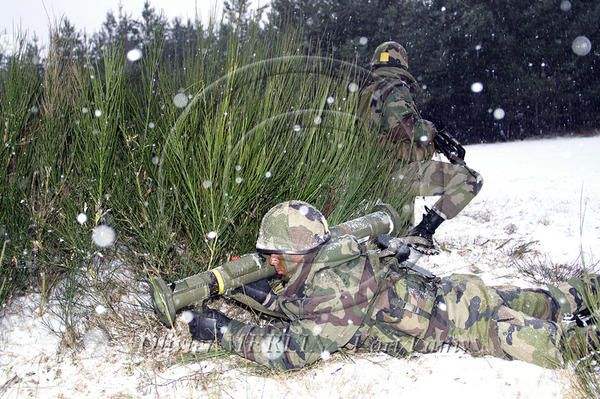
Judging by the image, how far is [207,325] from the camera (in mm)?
2904

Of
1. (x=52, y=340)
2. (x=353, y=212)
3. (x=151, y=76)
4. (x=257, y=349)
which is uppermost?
(x=151, y=76)

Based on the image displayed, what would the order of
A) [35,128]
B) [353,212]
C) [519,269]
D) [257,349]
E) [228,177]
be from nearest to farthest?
[257,349] → [228,177] → [35,128] → [353,212] → [519,269]

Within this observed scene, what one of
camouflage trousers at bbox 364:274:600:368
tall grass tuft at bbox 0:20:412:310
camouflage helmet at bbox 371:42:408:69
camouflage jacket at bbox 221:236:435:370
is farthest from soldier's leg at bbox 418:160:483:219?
camouflage jacket at bbox 221:236:435:370

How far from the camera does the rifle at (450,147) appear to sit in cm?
532

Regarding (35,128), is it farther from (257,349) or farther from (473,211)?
(473,211)

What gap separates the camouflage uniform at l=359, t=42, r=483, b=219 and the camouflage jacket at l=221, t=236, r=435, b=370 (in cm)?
211

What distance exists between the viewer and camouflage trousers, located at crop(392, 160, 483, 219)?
16.4ft

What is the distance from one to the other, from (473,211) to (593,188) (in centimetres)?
209

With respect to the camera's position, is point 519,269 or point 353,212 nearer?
point 353,212

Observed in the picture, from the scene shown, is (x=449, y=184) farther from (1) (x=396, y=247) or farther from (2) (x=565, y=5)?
(2) (x=565, y=5)

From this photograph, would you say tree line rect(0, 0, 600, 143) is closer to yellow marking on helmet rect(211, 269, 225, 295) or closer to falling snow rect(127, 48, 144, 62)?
falling snow rect(127, 48, 144, 62)

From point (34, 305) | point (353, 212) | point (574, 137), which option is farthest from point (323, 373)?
point (574, 137)

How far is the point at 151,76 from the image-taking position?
3186 mm

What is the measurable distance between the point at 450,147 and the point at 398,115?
722 mm
